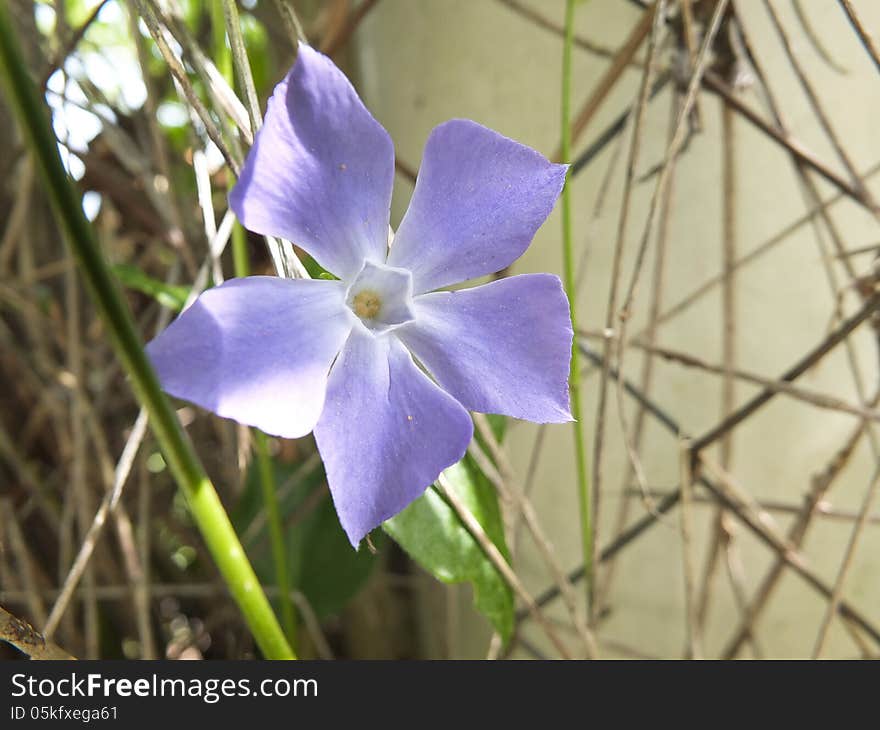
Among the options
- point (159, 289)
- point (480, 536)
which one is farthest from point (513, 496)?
point (159, 289)

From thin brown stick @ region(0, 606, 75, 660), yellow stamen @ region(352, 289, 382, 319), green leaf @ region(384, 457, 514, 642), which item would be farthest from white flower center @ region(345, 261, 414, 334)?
thin brown stick @ region(0, 606, 75, 660)

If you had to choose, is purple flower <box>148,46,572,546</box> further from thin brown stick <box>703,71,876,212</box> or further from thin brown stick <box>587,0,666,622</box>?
thin brown stick <box>703,71,876,212</box>

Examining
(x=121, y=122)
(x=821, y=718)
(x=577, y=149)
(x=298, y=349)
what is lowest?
(x=821, y=718)

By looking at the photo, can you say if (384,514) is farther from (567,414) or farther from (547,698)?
(547,698)

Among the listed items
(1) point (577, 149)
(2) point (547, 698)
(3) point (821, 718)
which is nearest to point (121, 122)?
(1) point (577, 149)

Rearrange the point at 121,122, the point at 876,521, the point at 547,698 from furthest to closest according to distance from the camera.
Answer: the point at 121,122, the point at 876,521, the point at 547,698
